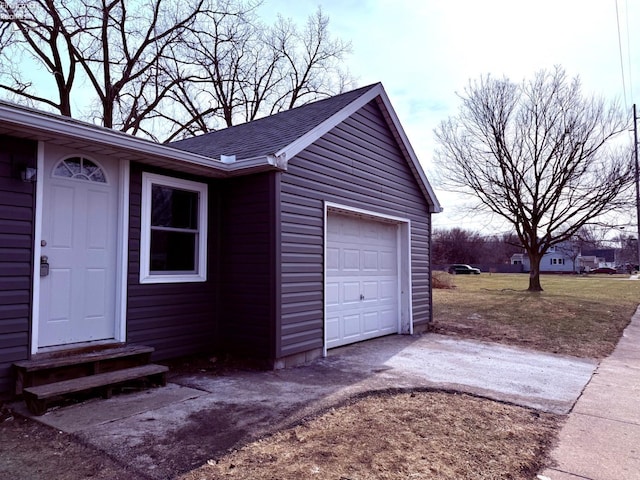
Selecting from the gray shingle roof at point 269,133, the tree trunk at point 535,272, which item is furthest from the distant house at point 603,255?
the gray shingle roof at point 269,133

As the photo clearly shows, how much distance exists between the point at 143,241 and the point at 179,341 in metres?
1.43

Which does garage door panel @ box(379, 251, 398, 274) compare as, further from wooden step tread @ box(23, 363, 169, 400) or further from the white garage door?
wooden step tread @ box(23, 363, 169, 400)

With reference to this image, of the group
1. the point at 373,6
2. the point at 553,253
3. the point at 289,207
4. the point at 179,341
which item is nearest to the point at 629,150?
the point at 373,6

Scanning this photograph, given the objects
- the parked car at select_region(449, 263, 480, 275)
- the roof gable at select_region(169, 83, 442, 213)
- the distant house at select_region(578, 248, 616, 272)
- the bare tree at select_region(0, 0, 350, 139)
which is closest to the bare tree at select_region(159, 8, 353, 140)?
the bare tree at select_region(0, 0, 350, 139)

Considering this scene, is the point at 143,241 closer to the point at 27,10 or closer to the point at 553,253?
the point at 27,10

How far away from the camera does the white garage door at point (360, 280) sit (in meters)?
7.08

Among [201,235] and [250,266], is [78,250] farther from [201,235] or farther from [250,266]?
[250,266]

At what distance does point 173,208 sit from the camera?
5898mm

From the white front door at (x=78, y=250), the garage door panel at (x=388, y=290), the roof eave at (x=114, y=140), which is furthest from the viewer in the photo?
the garage door panel at (x=388, y=290)

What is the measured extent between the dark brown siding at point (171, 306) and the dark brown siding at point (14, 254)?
1110mm

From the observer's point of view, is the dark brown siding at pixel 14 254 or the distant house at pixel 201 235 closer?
the dark brown siding at pixel 14 254

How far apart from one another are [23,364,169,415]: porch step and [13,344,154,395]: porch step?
12 centimetres

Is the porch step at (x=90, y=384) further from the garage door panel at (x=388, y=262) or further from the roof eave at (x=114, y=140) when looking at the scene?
the garage door panel at (x=388, y=262)

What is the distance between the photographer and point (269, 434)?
347 cm
